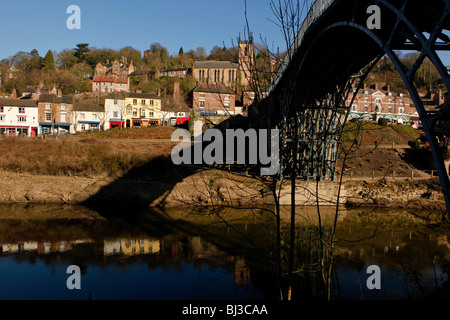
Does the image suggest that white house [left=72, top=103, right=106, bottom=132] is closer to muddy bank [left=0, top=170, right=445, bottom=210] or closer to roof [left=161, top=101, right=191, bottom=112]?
roof [left=161, top=101, right=191, bottom=112]

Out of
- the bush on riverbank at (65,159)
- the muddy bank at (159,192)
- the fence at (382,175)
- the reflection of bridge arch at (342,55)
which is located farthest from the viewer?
the fence at (382,175)

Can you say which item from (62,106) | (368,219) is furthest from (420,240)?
(62,106)

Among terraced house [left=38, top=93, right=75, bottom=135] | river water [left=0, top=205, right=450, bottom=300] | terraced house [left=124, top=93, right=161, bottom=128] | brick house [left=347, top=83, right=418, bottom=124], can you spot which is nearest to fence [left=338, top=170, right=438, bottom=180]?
river water [left=0, top=205, right=450, bottom=300]

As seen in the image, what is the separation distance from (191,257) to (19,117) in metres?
51.1

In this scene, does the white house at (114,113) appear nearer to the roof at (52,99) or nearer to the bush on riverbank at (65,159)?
the roof at (52,99)

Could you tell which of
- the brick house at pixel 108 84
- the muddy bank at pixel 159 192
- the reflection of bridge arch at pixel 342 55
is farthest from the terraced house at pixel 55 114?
the reflection of bridge arch at pixel 342 55

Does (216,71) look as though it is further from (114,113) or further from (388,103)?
(388,103)

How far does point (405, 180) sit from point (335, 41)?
18560 millimetres

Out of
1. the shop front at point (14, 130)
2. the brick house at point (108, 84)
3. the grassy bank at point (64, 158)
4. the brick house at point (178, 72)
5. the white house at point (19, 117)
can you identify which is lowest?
the grassy bank at point (64, 158)

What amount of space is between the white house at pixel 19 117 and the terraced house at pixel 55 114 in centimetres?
90

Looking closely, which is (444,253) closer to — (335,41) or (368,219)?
(368,219)

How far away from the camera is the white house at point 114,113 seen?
6038 cm

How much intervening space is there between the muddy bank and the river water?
3.01 meters

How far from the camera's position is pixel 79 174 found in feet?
100
